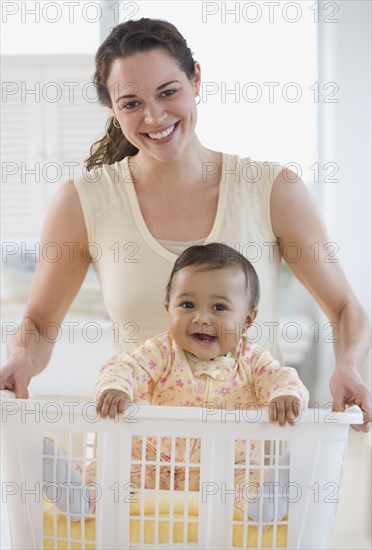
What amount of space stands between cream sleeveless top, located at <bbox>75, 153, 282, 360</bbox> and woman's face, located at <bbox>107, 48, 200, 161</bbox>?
0.12 meters

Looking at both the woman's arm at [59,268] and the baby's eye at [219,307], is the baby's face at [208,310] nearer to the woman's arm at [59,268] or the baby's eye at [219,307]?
the baby's eye at [219,307]

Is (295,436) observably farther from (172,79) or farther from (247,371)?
(172,79)

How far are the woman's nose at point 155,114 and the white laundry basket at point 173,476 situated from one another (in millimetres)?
612

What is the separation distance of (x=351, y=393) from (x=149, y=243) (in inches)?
19.6

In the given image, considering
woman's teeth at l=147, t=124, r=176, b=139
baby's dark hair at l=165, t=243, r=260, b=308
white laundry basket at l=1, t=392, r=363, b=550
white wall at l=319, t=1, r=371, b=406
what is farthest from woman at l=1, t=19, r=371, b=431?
white wall at l=319, t=1, r=371, b=406

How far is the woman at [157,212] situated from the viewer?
1.48 meters

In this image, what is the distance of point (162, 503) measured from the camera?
1.05 meters

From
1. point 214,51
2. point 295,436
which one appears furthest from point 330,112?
point 295,436

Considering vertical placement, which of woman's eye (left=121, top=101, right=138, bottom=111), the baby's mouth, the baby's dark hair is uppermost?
woman's eye (left=121, top=101, right=138, bottom=111)

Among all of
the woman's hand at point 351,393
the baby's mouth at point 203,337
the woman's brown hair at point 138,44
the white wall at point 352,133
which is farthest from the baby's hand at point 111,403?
the white wall at point 352,133

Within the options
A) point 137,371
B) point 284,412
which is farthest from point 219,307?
point 284,412

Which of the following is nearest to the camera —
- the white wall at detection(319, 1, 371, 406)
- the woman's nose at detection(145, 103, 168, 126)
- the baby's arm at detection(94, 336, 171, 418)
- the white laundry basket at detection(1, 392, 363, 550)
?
the white laundry basket at detection(1, 392, 363, 550)

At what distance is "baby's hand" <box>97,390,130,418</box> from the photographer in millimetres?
1023

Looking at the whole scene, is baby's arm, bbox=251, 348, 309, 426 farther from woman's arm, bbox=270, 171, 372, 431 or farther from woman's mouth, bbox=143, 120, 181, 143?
woman's mouth, bbox=143, 120, 181, 143
